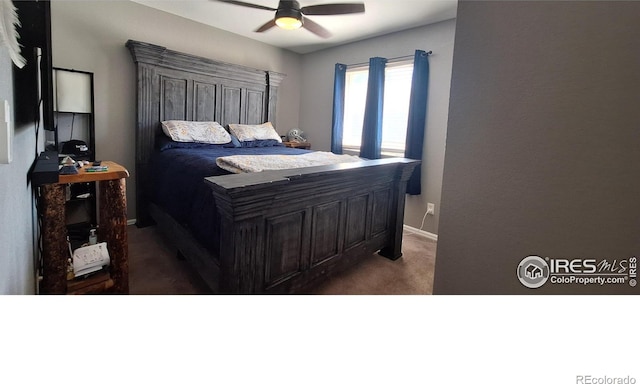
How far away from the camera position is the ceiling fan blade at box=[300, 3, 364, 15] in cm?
229

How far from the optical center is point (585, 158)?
0.59 meters

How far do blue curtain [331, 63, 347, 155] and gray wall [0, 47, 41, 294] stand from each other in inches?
122

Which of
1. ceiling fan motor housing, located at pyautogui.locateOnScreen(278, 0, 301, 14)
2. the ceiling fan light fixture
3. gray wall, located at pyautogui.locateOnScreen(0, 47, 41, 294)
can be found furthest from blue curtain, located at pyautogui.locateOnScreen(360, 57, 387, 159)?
gray wall, located at pyautogui.locateOnScreen(0, 47, 41, 294)

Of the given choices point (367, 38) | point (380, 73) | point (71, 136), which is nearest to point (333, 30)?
point (367, 38)

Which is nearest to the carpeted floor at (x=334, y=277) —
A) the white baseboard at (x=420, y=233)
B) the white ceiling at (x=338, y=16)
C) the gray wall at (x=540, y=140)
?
the white baseboard at (x=420, y=233)

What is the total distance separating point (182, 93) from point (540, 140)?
10.8ft

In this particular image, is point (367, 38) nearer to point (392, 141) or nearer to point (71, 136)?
point (392, 141)

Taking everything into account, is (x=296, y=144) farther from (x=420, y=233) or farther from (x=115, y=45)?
(x=115, y=45)

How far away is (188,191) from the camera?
2010 millimetres

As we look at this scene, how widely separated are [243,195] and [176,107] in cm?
240

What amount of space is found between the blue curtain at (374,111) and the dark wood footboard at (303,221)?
3.62 feet

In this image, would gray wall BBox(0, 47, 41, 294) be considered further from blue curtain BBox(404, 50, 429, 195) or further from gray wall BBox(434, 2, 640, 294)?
blue curtain BBox(404, 50, 429, 195)

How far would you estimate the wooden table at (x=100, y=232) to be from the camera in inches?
54.6

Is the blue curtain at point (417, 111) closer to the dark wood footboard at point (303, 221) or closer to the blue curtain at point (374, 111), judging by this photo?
the blue curtain at point (374, 111)
